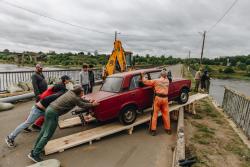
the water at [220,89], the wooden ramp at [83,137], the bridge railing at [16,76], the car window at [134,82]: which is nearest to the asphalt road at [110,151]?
the wooden ramp at [83,137]

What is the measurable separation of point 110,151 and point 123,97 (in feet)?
5.70

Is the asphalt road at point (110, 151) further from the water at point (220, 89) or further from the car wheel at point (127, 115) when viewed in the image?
the water at point (220, 89)

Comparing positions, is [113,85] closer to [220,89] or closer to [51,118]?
[51,118]

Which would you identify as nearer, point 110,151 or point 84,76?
point 110,151

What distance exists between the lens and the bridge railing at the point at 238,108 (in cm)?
782

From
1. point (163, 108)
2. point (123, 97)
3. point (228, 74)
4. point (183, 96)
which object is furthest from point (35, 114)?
point (228, 74)

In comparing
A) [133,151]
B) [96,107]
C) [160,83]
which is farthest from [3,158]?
[160,83]

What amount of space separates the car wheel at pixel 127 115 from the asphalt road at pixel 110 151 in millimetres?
394

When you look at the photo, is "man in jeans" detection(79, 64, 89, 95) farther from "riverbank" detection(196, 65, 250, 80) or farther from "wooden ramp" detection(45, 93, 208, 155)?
"riverbank" detection(196, 65, 250, 80)

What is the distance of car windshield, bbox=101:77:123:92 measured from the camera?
262 inches

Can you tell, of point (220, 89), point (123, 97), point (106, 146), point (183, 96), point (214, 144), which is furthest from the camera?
point (220, 89)

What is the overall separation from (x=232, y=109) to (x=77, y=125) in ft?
23.5

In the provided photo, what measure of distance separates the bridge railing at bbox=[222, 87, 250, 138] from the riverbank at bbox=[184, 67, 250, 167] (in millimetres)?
572

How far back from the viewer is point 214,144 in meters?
5.99
